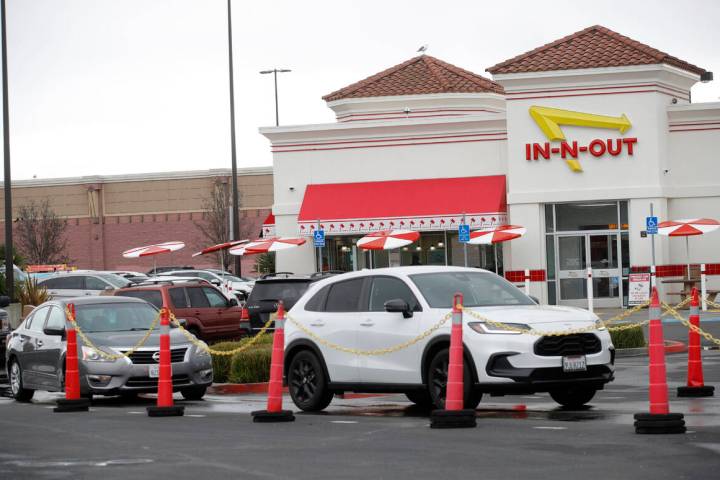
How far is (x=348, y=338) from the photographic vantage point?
15617mm

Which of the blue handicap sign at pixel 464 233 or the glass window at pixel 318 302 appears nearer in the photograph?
the glass window at pixel 318 302

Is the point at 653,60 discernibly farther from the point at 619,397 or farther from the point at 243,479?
the point at 243,479

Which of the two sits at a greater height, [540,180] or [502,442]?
[540,180]

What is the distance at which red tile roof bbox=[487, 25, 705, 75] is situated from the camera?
39.7 metres

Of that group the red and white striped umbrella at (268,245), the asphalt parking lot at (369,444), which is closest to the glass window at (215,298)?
the red and white striped umbrella at (268,245)

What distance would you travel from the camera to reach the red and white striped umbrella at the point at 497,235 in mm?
38562

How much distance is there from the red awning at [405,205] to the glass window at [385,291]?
2524cm

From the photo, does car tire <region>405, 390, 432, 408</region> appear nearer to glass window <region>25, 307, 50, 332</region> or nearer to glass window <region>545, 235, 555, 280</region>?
glass window <region>25, 307, 50, 332</region>

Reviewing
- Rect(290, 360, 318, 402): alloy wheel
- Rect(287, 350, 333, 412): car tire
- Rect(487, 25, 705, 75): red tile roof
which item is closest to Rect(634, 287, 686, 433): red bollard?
Rect(287, 350, 333, 412): car tire

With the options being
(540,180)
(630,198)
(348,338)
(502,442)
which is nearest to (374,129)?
(540,180)

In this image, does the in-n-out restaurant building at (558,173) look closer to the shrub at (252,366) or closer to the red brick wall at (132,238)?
the shrub at (252,366)

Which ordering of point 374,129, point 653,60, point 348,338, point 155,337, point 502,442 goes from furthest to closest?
point 374,129 → point 653,60 → point 155,337 → point 348,338 → point 502,442

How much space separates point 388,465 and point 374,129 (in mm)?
33040

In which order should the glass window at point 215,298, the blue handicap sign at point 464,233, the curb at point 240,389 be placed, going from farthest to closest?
the blue handicap sign at point 464,233, the glass window at point 215,298, the curb at point 240,389
